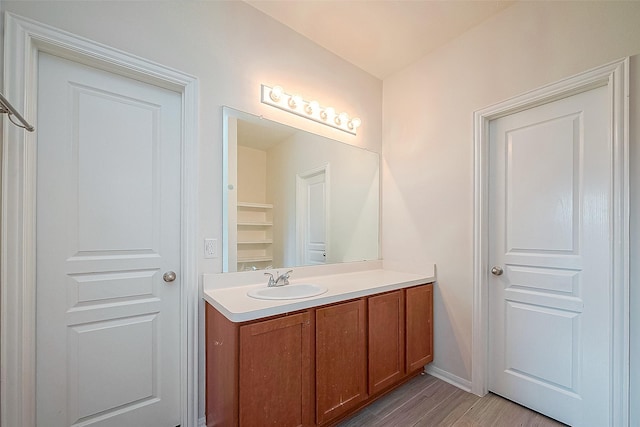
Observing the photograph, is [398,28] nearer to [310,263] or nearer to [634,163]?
[634,163]

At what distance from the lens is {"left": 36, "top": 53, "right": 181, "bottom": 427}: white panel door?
1289 mm

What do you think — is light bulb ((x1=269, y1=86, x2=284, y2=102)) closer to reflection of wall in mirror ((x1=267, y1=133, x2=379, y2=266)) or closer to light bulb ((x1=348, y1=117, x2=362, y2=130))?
reflection of wall in mirror ((x1=267, y1=133, x2=379, y2=266))

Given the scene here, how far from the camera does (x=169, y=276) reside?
1.56m

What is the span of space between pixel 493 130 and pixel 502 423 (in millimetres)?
1886

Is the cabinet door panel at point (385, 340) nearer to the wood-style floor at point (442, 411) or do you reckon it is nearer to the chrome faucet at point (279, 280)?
the wood-style floor at point (442, 411)

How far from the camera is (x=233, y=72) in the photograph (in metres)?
1.76

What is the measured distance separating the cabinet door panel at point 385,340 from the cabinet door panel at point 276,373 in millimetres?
494

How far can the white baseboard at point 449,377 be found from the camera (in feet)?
6.56

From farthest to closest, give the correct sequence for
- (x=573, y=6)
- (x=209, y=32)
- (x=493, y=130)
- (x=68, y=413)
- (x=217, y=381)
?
(x=493, y=130) < (x=209, y=32) < (x=573, y=6) < (x=217, y=381) < (x=68, y=413)

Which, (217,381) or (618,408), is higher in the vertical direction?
(217,381)

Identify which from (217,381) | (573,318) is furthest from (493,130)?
(217,381)

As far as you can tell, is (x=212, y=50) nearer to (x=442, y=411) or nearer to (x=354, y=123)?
(x=354, y=123)

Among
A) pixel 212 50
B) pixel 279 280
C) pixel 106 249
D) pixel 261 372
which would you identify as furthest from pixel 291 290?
pixel 212 50

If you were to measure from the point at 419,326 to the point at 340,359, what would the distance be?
0.80m
